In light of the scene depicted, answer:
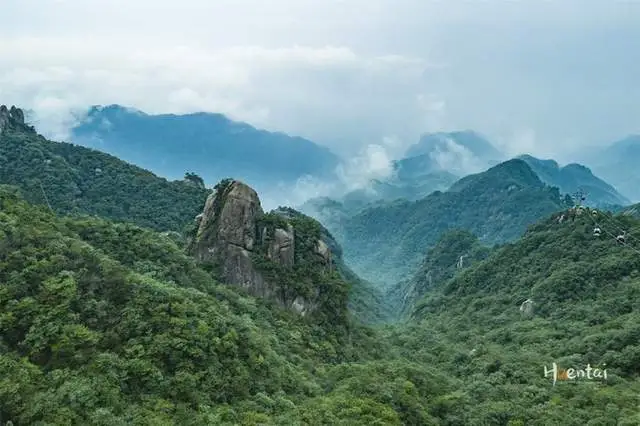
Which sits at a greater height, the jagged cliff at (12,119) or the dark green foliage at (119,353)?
the jagged cliff at (12,119)

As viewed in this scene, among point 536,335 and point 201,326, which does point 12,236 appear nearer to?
point 201,326

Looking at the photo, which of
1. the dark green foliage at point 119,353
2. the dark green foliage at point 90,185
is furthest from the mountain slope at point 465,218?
the dark green foliage at point 119,353

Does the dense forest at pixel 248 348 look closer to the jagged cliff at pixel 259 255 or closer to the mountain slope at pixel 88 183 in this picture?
the jagged cliff at pixel 259 255

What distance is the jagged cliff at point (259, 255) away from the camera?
47062 millimetres

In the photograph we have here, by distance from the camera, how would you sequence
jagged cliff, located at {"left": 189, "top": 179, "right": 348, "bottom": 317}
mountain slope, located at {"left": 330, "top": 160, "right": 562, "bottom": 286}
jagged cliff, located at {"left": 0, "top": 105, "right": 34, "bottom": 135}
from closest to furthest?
jagged cliff, located at {"left": 189, "top": 179, "right": 348, "bottom": 317} → jagged cliff, located at {"left": 0, "top": 105, "right": 34, "bottom": 135} → mountain slope, located at {"left": 330, "top": 160, "right": 562, "bottom": 286}

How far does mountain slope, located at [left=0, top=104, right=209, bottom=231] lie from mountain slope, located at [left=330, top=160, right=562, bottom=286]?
265 ft

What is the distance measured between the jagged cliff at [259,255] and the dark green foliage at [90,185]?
26.6 metres

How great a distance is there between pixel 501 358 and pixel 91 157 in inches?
2625

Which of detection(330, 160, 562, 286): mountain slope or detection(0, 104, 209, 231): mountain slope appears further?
detection(330, 160, 562, 286): mountain slope

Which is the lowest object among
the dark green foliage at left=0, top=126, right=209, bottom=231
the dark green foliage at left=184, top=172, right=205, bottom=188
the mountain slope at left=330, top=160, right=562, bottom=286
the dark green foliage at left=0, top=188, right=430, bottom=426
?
the dark green foliage at left=0, top=188, right=430, bottom=426

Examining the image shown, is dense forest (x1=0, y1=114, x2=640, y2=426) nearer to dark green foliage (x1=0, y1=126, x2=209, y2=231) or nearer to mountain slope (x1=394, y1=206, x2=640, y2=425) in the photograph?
mountain slope (x1=394, y1=206, x2=640, y2=425)

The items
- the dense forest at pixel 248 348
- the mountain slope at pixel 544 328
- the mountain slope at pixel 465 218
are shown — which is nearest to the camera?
the dense forest at pixel 248 348

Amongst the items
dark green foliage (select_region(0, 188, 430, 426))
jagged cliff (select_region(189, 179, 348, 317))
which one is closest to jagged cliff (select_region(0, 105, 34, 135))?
jagged cliff (select_region(189, 179, 348, 317))

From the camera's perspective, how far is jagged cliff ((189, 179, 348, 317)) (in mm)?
47062
